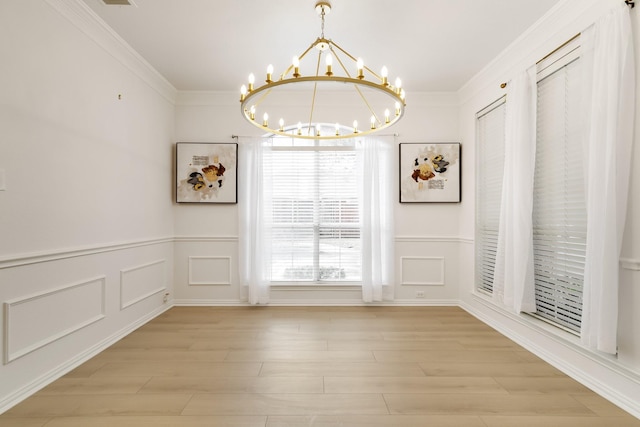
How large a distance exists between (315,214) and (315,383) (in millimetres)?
2574

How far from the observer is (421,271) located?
4.75 meters

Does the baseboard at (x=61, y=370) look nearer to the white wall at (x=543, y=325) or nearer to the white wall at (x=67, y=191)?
the white wall at (x=67, y=191)

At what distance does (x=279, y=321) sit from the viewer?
13.1 feet

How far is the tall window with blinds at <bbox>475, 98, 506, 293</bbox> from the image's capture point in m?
3.84

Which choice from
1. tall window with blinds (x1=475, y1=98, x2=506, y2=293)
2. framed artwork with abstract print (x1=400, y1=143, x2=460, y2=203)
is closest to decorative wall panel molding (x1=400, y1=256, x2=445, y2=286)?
tall window with blinds (x1=475, y1=98, x2=506, y2=293)

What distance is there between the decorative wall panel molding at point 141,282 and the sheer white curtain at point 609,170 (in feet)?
12.9

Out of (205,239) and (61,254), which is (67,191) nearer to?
(61,254)

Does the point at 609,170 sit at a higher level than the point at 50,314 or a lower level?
higher

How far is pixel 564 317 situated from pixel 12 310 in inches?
156

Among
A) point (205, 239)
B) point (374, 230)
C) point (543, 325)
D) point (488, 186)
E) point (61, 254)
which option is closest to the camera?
point (61, 254)

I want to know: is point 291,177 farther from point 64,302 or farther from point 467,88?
point 64,302

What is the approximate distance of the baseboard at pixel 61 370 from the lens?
2.22 m

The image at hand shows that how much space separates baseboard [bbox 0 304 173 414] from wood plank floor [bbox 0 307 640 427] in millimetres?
52

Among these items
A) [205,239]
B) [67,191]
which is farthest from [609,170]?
[205,239]
